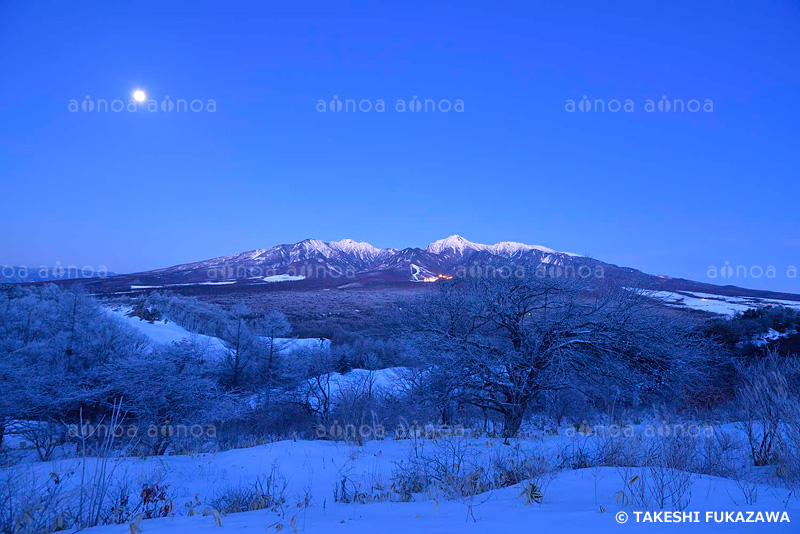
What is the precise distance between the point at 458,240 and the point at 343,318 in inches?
3669

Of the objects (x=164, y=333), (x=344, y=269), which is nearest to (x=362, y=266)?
(x=344, y=269)

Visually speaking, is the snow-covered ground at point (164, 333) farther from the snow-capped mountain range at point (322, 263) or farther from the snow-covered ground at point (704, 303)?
the snow-capped mountain range at point (322, 263)

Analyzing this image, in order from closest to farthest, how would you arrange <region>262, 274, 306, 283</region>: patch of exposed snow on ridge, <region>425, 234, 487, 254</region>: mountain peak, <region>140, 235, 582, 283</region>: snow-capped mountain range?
<region>262, 274, 306, 283</region>: patch of exposed snow on ridge, <region>140, 235, 582, 283</region>: snow-capped mountain range, <region>425, 234, 487, 254</region>: mountain peak

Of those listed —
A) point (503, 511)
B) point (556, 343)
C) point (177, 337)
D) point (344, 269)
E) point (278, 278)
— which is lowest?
point (177, 337)

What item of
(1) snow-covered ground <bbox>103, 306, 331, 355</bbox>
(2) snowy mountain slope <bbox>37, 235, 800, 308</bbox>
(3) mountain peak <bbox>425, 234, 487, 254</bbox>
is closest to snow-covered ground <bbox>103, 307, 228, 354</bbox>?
(1) snow-covered ground <bbox>103, 306, 331, 355</bbox>

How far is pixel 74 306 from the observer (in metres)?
20.4

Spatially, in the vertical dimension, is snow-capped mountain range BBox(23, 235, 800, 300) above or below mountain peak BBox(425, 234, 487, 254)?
below

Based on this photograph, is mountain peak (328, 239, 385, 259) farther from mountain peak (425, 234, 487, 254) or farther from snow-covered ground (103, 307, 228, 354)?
snow-covered ground (103, 307, 228, 354)

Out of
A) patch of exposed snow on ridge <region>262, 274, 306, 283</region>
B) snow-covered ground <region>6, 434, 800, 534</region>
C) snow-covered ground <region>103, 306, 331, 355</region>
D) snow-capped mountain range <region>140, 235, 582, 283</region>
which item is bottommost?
snow-covered ground <region>103, 306, 331, 355</region>

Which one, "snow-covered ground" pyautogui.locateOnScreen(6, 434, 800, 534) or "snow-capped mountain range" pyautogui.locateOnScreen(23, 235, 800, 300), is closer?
"snow-covered ground" pyautogui.locateOnScreen(6, 434, 800, 534)

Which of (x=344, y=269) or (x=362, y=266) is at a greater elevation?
(x=362, y=266)

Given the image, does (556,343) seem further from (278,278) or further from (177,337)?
(278,278)

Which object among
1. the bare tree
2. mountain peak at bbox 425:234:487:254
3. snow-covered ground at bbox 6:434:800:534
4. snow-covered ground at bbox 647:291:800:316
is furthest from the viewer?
mountain peak at bbox 425:234:487:254

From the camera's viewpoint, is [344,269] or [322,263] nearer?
[344,269]
